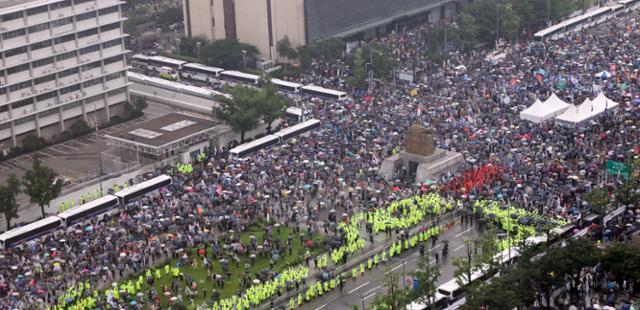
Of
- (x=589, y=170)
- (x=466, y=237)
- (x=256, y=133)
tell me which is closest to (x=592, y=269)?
(x=466, y=237)

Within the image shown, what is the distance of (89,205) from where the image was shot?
3167 inches

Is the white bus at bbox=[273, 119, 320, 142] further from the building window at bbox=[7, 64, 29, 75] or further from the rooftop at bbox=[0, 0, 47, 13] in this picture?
the rooftop at bbox=[0, 0, 47, 13]

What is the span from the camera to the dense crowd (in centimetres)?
7362

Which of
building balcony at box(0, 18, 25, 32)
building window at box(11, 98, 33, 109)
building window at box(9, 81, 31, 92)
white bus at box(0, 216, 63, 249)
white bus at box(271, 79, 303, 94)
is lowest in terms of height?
white bus at box(0, 216, 63, 249)

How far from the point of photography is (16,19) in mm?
94750

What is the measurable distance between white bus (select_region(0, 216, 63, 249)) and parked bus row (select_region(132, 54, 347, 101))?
3487 cm

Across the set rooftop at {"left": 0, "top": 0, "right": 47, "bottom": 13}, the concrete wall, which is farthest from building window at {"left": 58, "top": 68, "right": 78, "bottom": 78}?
the concrete wall

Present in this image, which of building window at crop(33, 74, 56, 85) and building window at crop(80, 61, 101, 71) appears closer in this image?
building window at crop(33, 74, 56, 85)

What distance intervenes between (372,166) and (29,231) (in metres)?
26.9

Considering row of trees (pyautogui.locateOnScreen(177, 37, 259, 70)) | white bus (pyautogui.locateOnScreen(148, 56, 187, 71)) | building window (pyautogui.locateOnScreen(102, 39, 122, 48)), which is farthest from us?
white bus (pyautogui.locateOnScreen(148, 56, 187, 71))

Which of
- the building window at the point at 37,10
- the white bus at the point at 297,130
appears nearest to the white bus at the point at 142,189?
the white bus at the point at 297,130

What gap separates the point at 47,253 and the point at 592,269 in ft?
115

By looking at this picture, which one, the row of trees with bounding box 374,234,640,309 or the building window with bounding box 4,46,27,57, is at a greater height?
the building window with bounding box 4,46,27,57

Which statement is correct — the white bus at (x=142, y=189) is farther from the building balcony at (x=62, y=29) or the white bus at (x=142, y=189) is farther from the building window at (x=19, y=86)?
the building balcony at (x=62, y=29)
